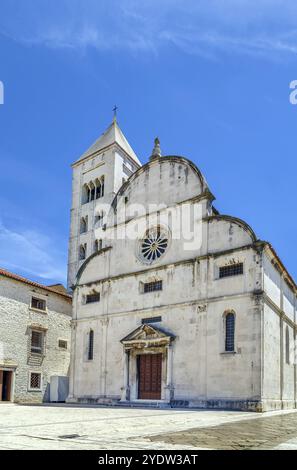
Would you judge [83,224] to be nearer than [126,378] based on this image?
No

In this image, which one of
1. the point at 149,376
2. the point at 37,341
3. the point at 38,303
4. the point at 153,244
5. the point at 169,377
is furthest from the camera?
the point at 38,303

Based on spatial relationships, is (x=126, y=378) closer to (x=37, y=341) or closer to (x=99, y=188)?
(x=37, y=341)

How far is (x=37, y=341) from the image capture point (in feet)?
111

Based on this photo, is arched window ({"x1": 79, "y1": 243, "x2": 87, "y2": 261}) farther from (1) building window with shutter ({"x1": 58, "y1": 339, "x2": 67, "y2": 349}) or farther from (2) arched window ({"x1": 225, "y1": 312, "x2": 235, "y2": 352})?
(2) arched window ({"x1": 225, "y1": 312, "x2": 235, "y2": 352})

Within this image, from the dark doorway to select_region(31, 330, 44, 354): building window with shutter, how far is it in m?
2.58

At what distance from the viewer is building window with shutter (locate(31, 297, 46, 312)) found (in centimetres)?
3380

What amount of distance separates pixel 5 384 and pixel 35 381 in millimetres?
2570

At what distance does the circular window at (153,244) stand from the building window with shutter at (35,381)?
38.2 feet

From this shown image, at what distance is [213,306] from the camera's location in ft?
83.0

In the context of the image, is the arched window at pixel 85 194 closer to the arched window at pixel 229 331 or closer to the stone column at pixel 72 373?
the stone column at pixel 72 373

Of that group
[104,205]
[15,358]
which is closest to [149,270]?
[15,358]

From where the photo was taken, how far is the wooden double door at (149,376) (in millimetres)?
26953

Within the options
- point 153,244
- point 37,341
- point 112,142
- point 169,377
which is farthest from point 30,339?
point 112,142

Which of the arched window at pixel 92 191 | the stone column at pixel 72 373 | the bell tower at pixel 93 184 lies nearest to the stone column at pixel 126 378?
the stone column at pixel 72 373
